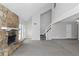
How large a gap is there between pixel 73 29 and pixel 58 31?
161 cm

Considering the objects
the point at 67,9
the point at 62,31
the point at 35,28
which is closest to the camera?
the point at 67,9

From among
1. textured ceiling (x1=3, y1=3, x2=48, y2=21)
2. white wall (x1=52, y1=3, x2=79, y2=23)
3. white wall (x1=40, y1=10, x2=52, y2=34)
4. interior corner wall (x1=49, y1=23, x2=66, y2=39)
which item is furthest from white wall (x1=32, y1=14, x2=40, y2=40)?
white wall (x1=52, y1=3, x2=79, y2=23)

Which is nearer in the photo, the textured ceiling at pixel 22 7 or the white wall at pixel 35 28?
the textured ceiling at pixel 22 7

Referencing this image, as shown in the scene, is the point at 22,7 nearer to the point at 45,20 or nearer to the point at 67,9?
the point at 67,9

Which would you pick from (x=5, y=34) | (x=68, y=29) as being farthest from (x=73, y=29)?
(x=5, y=34)

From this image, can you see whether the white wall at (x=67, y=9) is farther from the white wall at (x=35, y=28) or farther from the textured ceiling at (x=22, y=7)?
the white wall at (x=35, y=28)

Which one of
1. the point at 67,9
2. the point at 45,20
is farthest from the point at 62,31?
the point at 67,9

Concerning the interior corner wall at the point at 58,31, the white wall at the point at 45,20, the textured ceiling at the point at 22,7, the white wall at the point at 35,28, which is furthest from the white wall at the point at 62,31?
the textured ceiling at the point at 22,7

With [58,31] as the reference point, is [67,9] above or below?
above

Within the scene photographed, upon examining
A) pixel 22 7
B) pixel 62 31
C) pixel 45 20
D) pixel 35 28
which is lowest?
pixel 62 31

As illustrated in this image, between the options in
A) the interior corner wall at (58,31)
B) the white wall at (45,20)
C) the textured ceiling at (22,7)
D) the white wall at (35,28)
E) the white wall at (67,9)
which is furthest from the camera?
the white wall at (45,20)

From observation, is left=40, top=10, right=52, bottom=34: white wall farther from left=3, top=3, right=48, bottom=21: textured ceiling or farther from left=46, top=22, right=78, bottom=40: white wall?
left=3, top=3, right=48, bottom=21: textured ceiling

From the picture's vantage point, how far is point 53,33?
12.5m

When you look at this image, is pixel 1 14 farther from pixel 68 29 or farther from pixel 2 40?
pixel 68 29
